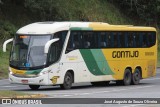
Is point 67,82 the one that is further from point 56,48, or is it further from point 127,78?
point 127,78

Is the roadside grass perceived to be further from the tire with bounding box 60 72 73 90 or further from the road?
the tire with bounding box 60 72 73 90

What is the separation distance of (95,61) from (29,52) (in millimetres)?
→ 4604

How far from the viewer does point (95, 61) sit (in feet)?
108

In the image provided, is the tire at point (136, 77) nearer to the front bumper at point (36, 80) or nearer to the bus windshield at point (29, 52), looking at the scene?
the bus windshield at point (29, 52)

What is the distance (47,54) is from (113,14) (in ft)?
112

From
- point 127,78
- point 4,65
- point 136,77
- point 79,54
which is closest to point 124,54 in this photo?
point 127,78

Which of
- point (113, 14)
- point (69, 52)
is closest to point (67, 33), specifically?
point (69, 52)

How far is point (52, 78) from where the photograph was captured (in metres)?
29.7

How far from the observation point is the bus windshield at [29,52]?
29.6 metres

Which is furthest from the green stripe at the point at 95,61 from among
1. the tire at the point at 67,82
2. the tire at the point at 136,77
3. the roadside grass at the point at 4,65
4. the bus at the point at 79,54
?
the roadside grass at the point at 4,65

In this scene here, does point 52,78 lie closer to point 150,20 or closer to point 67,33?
point 67,33

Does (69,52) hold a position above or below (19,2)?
below

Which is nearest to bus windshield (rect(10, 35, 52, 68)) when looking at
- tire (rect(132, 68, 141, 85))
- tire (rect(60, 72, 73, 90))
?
tire (rect(60, 72, 73, 90))

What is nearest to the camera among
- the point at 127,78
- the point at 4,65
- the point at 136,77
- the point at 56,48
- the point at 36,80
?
the point at 36,80
